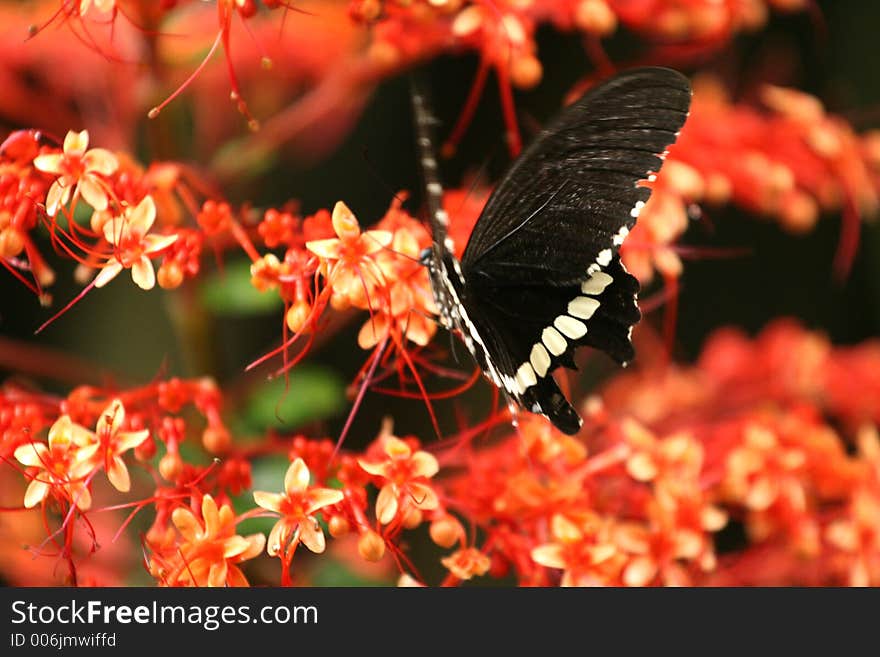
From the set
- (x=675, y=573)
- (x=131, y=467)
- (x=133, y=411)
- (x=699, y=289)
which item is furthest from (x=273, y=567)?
(x=699, y=289)

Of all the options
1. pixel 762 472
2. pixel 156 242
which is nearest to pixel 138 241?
pixel 156 242

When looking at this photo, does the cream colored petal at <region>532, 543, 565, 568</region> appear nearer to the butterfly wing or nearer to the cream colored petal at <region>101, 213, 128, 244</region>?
the butterfly wing

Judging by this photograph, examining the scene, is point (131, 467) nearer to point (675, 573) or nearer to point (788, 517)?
point (675, 573)

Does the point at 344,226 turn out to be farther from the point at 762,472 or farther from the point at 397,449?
the point at 762,472

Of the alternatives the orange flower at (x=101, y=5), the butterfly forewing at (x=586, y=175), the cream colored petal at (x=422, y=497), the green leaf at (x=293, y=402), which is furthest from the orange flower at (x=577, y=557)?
the orange flower at (x=101, y=5)

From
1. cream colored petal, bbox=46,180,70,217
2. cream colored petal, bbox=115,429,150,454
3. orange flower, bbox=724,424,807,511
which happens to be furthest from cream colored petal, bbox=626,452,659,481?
cream colored petal, bbox=46,180,70,217

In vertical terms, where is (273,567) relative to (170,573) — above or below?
above
